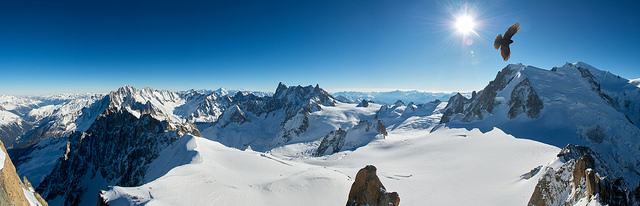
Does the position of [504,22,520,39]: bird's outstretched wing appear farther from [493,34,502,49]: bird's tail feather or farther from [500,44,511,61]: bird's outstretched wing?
[500,44,511,61]: bird's outstretched wing

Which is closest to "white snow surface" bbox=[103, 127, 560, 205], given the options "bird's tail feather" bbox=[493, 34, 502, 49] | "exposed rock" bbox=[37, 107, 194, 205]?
"bird's tail feather" bbox=[493, 34, 502, 49]

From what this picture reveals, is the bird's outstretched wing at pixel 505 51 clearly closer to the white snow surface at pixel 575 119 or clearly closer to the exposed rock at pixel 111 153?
the white snow surface at pixel 575 119

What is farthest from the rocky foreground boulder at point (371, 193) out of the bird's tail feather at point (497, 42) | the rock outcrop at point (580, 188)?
the rock outcrop at point (580, 188)

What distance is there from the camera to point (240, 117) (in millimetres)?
177125

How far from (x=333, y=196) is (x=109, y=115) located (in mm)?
94806

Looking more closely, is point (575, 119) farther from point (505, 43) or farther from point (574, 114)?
point (505, 43)

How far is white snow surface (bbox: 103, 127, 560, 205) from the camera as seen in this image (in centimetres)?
1875

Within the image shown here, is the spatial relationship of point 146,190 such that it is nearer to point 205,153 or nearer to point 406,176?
point 205,153

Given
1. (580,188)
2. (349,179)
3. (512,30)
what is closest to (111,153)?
(349,179)

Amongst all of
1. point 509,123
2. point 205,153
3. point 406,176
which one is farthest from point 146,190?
point 509,123

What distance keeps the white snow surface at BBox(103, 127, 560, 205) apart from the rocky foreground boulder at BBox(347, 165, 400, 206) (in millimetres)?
8535

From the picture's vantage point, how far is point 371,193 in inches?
487

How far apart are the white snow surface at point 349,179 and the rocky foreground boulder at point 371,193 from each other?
8.54 m

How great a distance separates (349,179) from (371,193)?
14566 millimetres
